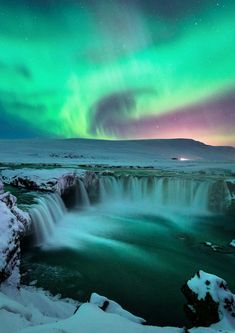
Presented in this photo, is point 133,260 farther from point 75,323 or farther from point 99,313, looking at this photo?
point 75,323

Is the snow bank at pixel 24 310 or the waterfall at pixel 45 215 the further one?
the waterfall at pixel 45 215

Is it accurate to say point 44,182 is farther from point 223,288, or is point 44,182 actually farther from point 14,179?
point 223,288

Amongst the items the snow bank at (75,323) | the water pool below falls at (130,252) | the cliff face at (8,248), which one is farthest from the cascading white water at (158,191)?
the snow bank at (75,323)

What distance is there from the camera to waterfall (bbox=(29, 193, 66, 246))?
1077 centimetres

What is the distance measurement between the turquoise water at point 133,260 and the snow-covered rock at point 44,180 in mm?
1896

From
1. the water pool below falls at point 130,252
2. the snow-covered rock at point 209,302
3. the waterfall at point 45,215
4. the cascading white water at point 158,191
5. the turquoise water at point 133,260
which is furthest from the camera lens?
the cascading white water at point 158,191

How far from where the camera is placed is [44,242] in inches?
418

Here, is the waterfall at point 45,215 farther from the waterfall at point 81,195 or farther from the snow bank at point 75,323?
the snow bank at point 75,323

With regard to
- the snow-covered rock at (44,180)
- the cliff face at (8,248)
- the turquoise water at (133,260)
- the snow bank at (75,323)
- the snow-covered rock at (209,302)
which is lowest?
the turquoise water at (133,260)

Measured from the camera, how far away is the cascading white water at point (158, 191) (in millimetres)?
20703

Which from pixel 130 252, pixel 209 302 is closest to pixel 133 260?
pixel 130 252

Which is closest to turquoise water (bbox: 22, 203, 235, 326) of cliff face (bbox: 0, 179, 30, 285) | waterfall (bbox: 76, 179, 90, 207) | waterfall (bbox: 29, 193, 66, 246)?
waterfall (bbox: 29, 193, 66, 246)

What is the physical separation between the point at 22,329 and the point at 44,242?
7.53 meters

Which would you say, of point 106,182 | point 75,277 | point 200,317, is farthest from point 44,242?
point 106,182
